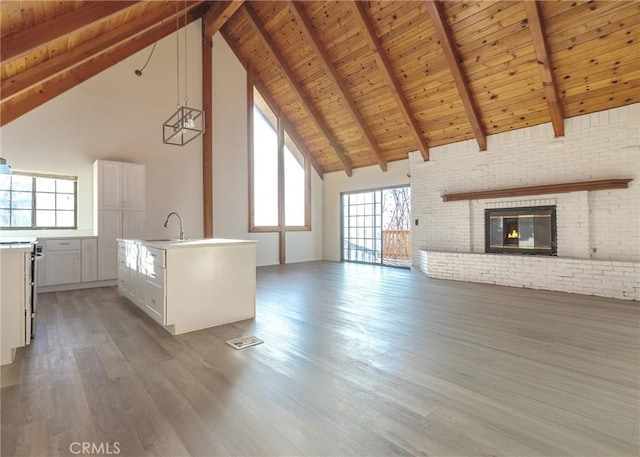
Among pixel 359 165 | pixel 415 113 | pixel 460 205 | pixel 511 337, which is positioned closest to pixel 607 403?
pixel 511 337

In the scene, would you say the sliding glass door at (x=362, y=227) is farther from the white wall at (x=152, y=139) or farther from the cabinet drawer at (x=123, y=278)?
the cabinet drawer at (x=123, y=278)

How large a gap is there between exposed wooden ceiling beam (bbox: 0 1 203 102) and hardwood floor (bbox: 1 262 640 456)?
3.08 meters

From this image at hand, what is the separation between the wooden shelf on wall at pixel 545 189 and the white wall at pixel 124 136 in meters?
5.71

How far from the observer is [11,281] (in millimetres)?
2502

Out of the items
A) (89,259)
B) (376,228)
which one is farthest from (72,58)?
(376,228)

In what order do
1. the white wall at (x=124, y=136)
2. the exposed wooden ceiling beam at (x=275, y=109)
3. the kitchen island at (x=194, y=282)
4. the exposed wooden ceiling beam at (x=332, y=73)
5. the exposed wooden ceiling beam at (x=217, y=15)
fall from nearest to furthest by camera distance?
the kitchen island at (x=194, y=282), the white wall at (x=124, y=136), the exposed wooden ceiling beam at (x=332, y=73), the exposed wooden ceiling beam at (x=217, y=15), the exposed wooden ceiling beam at (x=275, y=109)

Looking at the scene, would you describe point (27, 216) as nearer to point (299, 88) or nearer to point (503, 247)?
point (299, 88)

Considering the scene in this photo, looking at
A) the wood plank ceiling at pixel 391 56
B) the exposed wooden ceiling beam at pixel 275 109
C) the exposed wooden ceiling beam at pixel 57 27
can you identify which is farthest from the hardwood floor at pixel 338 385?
the exposed wooden ceiling beam at pixel 275 109

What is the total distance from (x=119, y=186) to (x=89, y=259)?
1.34m

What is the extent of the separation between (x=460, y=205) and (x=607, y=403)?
5036 millimetres

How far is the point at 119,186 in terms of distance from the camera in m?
5.60

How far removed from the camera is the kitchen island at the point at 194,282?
311cm

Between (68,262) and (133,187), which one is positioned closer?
(68,262)

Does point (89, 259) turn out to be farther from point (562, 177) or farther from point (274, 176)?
point (562, 177)
